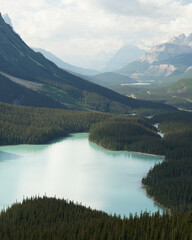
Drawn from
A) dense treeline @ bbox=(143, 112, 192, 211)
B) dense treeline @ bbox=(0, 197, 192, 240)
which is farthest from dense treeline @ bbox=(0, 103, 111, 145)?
dense treeline @ bbox=(0, 197, 192, 240)

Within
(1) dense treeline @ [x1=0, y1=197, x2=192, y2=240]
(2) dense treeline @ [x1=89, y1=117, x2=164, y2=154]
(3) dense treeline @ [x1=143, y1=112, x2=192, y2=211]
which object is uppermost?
(2) dense treeline @ [x1=89, y1=117, x2=164, y2=154]

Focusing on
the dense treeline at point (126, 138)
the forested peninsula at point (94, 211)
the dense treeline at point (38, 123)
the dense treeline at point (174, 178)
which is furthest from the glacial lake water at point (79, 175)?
the dense treeline at point (38, 123)

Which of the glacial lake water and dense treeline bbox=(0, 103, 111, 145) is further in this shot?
dense treeline bbox=(0, 103, 111, 145)

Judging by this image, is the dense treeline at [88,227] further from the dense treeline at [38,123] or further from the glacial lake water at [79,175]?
the dense treeline at [38,123]

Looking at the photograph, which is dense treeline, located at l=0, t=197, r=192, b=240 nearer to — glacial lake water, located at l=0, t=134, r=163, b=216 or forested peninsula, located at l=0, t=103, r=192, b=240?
forested peninsula, located at l=0, t=103, r=192, b=240

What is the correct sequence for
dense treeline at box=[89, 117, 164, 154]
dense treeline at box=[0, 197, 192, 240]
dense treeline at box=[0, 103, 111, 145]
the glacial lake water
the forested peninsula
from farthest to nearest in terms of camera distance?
dense treeline at box=[0, 103, 111, 145] < dense treeline at box=[89, 117, 164, 154] < the glacial lake water < the forested peninsula < dense treeline at box=[0, 197, 192, 240]

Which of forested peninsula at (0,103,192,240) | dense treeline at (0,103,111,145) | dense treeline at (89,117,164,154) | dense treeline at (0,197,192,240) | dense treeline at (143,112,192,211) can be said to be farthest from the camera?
dense treeline at (0,103,111,145)

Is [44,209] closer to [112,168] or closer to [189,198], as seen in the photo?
[189,198]

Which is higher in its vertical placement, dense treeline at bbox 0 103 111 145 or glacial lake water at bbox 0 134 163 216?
dense treeline at bbox 0 103 111 145
